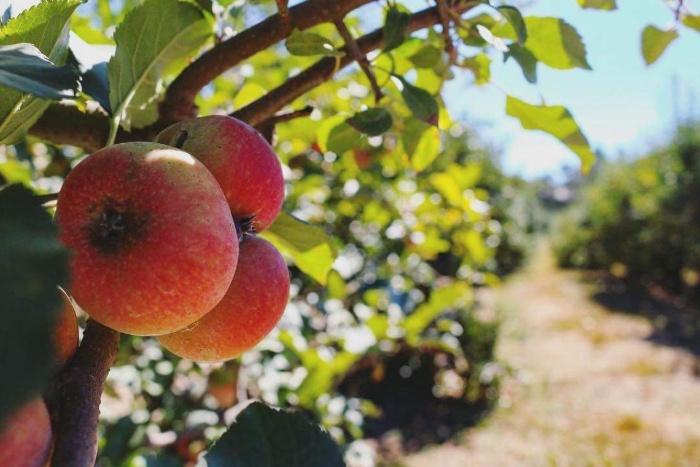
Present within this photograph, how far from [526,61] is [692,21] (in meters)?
0.41

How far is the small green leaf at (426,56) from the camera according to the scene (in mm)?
889

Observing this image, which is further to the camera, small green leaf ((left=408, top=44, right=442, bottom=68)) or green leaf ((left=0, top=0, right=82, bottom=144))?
small green leaf ((left=408, top=44, right=442, bottom=68))

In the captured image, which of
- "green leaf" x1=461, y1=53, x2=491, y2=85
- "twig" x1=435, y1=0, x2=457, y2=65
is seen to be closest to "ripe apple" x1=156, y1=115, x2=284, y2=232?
"twig" x1=435, y1=0, x2=457, y2=65

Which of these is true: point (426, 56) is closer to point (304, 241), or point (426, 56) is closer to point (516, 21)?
point (516, 21)

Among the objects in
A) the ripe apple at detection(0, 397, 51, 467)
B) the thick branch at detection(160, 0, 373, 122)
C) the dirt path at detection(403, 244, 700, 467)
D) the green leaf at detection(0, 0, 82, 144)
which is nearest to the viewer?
the ripe apple at detection(0, 397, 51, 467)

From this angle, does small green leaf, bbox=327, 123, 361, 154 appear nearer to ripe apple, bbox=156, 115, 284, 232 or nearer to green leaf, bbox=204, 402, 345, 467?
ripe apple, bbox=156, 115, 284, 232

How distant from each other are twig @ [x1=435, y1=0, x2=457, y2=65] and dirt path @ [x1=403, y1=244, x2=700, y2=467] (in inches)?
150

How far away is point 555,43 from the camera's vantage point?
868 millimetres

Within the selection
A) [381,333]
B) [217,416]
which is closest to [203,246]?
[217,416]

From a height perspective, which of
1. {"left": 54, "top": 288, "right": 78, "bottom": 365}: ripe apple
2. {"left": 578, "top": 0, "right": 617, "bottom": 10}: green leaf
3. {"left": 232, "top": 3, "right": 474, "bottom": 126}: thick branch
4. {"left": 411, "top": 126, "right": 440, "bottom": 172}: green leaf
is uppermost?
{"left": 54, "top": 288, "right": 78, "bottom": 365}: ripe apple

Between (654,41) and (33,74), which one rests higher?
(33,74)

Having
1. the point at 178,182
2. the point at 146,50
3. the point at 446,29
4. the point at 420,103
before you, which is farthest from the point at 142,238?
the point at 446,29

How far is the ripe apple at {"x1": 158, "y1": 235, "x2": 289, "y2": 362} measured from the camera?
56 centimetres

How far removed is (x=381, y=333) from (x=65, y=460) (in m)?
1.48
